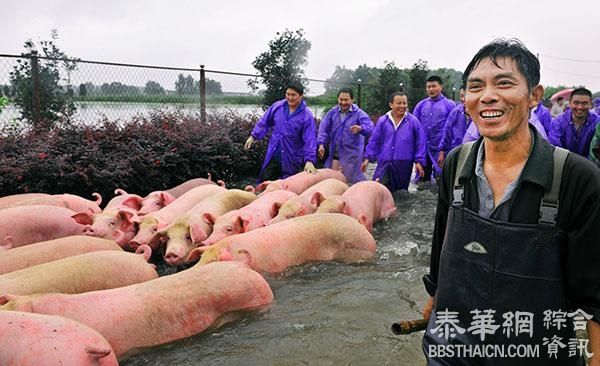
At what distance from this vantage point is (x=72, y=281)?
355 centimetres

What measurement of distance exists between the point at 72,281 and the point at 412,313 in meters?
2.47

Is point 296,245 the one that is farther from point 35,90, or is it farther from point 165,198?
point 35,90

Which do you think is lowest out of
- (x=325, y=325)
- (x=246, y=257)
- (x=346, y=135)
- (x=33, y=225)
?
(x=325, y=325)

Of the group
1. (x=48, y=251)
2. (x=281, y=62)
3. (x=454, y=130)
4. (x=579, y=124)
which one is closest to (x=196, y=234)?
(x=48, y=251)

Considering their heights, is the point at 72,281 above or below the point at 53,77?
below

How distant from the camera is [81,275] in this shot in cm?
362

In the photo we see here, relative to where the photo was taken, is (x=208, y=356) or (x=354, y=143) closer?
(x=208, y=356)

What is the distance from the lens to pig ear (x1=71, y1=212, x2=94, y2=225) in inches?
193

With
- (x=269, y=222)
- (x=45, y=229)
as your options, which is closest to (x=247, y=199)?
(x=269, y=222)

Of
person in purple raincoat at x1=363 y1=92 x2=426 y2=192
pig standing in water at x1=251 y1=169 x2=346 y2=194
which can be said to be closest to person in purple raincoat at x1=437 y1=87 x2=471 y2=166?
person in purple raincoat at x1=363 y1=92 x2=426 y2=192

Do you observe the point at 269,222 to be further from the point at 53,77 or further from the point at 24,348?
the point at 53,77

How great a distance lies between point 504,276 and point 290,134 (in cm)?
660

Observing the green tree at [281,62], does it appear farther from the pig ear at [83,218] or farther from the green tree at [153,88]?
the pig ear at [83,218]

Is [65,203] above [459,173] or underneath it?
underneath
